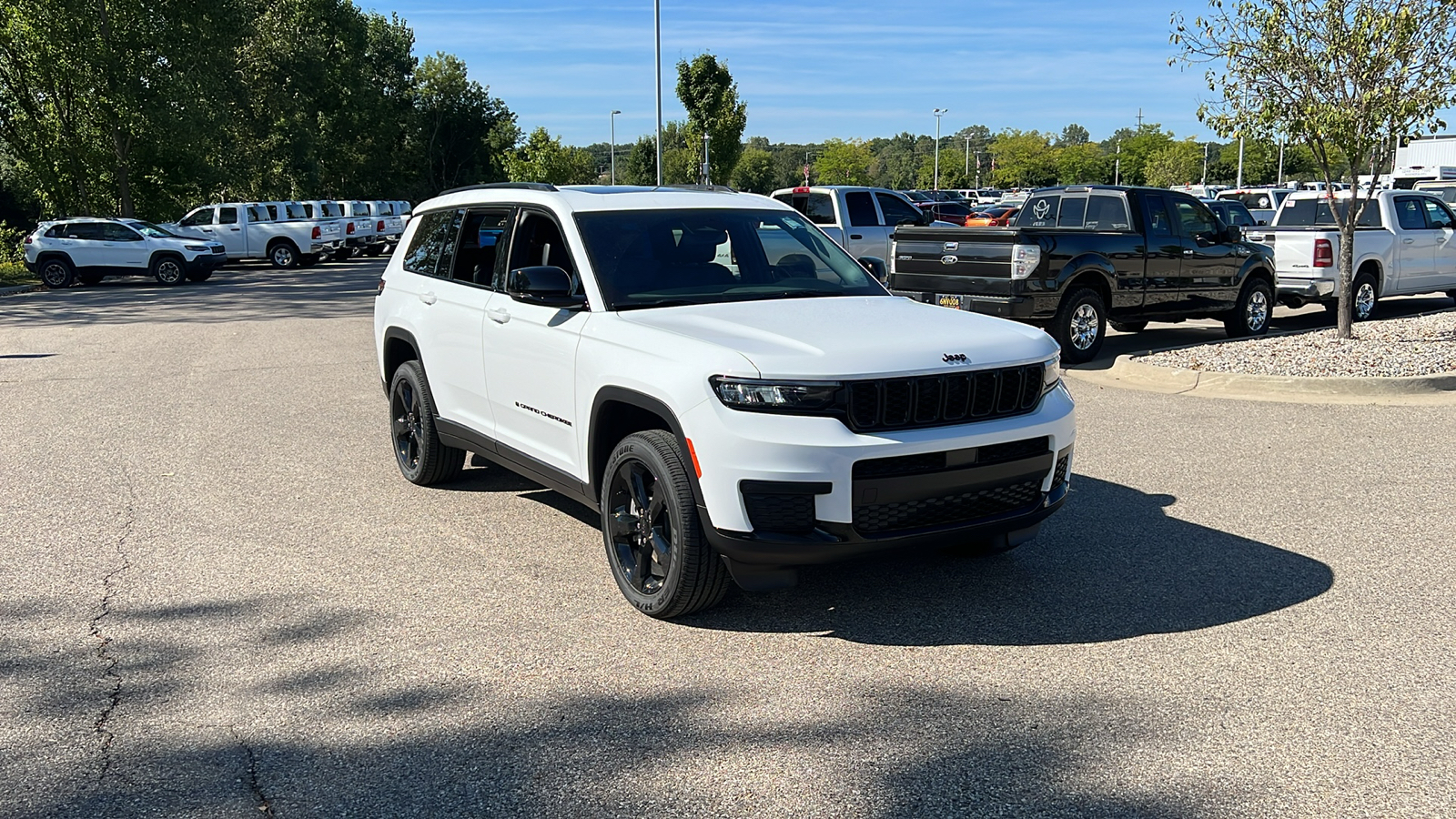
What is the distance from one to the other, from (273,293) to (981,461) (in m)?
23.0

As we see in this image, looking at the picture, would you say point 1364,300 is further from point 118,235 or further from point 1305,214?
point 118,235

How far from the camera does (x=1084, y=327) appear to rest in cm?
1257

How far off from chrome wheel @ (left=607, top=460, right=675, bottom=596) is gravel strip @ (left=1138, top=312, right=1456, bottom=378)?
25.1 ft

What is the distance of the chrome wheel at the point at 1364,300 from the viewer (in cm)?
1578

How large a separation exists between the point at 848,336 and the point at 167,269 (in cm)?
2697

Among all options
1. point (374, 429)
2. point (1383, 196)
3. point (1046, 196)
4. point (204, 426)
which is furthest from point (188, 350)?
point (1383, 196)

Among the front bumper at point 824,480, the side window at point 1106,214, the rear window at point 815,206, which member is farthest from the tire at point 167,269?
the front bumper at point 824,480

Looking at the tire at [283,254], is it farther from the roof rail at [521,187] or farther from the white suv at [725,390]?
the white suv at [725,390]

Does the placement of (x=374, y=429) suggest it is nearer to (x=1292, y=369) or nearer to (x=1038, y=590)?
(x=1038, y=590)

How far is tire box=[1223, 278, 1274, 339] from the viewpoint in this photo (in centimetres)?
1413

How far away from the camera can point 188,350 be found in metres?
14.9

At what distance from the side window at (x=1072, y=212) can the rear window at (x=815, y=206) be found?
5650 mm

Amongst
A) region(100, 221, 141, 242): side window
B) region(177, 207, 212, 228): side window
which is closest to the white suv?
region(100, 221, 141, 242): side window

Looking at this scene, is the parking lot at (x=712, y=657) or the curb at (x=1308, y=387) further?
the curb at (x=1308, y=387)
